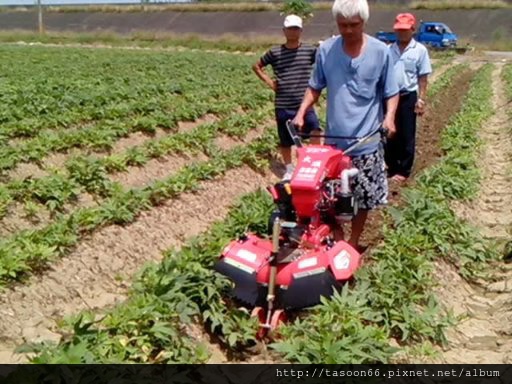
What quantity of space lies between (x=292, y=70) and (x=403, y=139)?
141 cm

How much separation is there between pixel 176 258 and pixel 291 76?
3.16 metres

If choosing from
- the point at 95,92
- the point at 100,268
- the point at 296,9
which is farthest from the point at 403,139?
the point at 296,9

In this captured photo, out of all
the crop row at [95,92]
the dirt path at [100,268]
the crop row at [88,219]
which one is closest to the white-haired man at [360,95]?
the dirt path at [100,268]

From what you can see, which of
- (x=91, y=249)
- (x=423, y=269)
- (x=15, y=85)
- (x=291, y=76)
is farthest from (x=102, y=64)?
(x=423, y=269)

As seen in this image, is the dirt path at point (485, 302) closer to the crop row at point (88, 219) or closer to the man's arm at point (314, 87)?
the man's arm at point (314, 87)

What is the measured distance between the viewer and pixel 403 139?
7297 millimetres

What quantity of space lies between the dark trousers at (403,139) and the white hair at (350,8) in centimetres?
312

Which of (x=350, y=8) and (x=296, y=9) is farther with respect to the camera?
(x=296, y=9)

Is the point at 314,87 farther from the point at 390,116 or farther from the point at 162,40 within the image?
the point at 162,40

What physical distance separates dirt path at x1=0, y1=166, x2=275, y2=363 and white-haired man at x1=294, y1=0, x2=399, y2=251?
1.78 meters

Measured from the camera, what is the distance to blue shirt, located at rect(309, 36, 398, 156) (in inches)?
176

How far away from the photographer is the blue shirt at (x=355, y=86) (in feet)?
14.7

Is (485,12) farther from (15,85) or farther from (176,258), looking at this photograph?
(176,258)

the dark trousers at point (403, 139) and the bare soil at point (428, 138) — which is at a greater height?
the dark trousers at point (403, 139)
